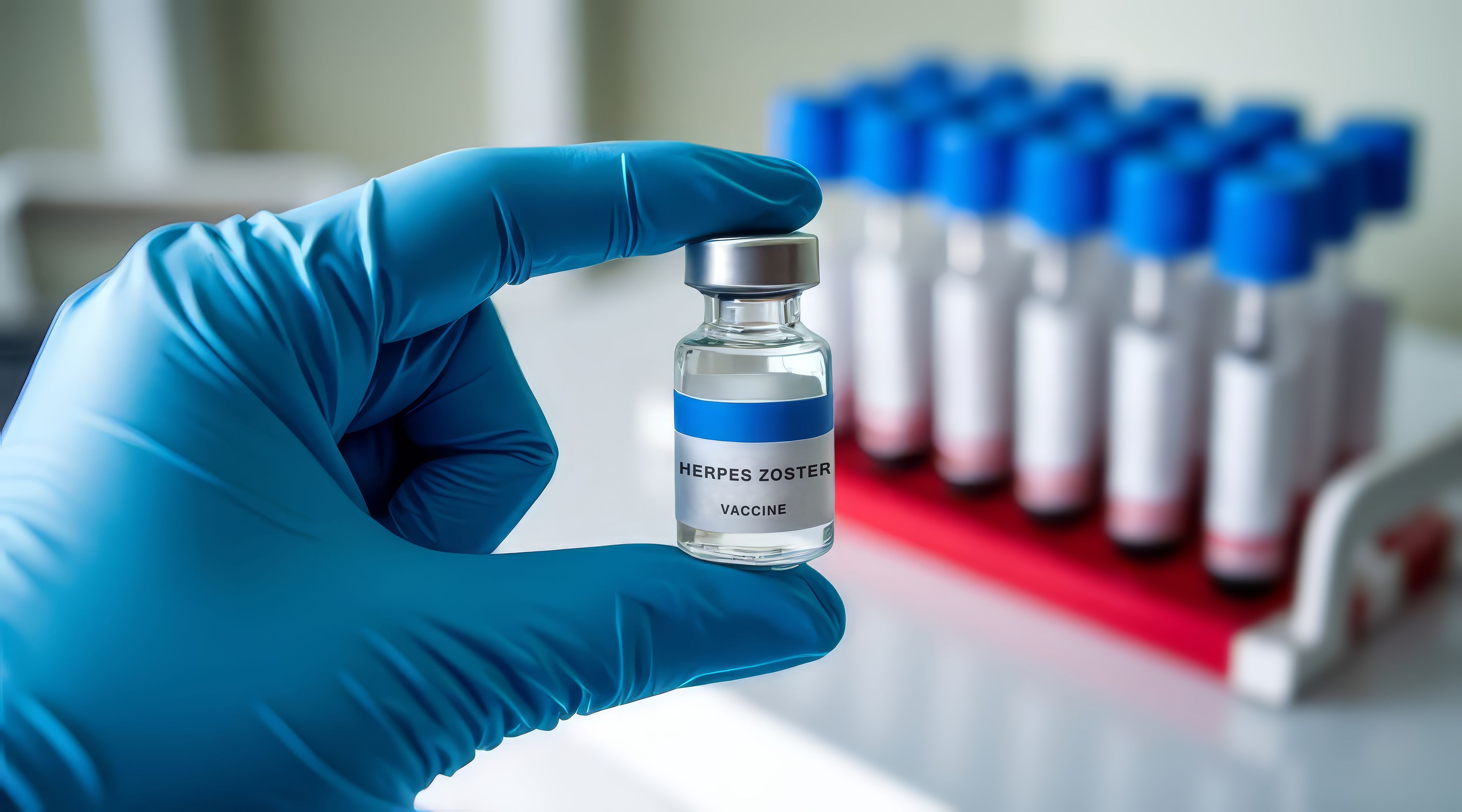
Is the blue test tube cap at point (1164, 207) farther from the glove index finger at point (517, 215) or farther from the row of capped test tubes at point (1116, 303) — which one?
the glove index finger at point (517, 215)

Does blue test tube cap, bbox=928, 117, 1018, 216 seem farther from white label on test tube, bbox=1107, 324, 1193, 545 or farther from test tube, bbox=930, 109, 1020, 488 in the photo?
white label on test tube, bbox=1107, 324, 1193, 545

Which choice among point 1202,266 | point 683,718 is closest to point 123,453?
point 683,718

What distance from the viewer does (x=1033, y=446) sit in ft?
2.90

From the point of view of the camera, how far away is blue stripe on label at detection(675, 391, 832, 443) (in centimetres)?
46

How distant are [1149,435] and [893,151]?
31 centimetres

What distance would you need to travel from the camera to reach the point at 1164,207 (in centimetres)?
80

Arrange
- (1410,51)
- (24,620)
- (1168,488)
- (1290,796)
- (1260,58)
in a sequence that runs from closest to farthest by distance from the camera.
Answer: (24,620) → (1290,796) → (1168,488) → (1410,51) → (1260,58)

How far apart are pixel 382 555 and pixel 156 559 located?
0.08 m

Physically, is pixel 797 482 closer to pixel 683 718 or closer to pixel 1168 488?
pixel 683 718

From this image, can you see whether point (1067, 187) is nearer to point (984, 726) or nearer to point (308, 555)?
point (984, 726)

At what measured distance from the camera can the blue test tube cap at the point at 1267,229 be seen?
75 centimetres

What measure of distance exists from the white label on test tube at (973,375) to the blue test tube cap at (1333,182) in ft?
0.73

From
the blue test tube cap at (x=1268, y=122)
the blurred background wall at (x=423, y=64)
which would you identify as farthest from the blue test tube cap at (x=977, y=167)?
the blurred background wall at (x=423, y=64)

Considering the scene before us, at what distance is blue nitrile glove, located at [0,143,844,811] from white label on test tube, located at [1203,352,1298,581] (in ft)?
1.21
